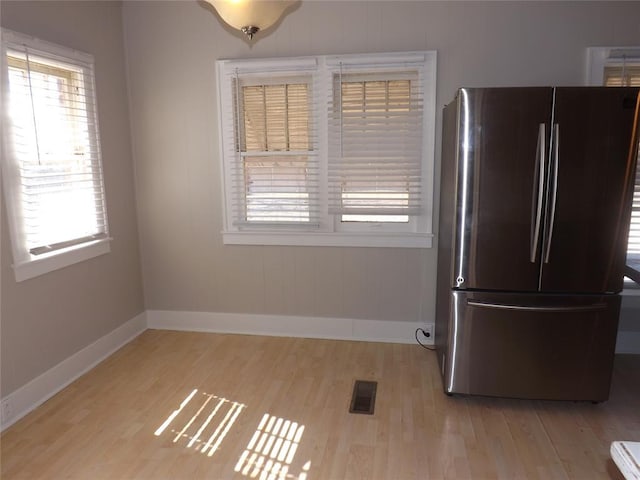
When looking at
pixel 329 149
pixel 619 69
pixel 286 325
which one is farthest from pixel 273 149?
pixel 619 69

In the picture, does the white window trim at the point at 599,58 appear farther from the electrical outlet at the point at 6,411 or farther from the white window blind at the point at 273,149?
the electrical outlet at the point at 6,411

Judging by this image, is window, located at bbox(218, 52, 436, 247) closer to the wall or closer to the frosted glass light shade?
the wall

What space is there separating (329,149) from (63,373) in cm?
231

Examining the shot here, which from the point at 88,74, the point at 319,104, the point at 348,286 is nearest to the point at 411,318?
the point at 348,286

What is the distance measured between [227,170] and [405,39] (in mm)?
1601

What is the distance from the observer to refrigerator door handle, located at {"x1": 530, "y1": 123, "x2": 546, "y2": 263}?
2383 millimetres

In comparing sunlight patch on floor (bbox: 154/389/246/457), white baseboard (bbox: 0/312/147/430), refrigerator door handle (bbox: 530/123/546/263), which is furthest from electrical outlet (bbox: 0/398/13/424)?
refrigerator door handle (bbox: 530/123/546/263)

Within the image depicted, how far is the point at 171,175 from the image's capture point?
12.0ft

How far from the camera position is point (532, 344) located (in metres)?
2.56

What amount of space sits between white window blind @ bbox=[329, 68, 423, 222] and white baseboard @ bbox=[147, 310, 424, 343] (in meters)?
0.87

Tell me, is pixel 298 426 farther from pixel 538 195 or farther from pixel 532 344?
pixel 538 195

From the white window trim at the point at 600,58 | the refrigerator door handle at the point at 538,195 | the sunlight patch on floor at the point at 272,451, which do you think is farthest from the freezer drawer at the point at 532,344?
the sunlight patch on floor at the point at 272,451

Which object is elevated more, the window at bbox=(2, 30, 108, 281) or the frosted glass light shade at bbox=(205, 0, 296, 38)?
the frosted glass light shade at bbox=(205, 0, 296, 38)

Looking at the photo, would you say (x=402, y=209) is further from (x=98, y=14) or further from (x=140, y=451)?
(x=98, y=14)
